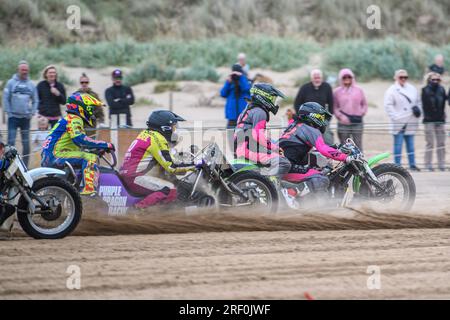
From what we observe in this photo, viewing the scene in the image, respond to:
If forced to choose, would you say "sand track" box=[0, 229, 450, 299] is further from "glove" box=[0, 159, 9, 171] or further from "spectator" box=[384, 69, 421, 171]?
"spectator" box=[384, 69, 421, 171]

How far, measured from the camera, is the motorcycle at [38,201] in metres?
9.48

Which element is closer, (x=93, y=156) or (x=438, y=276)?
(x=438, y=276)

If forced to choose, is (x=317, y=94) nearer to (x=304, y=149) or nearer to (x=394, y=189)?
(x=304, y=149)

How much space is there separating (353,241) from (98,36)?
2211 cm

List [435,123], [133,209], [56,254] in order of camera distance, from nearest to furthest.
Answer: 1. [56,254]
2. [133,209]
3. [435,123]

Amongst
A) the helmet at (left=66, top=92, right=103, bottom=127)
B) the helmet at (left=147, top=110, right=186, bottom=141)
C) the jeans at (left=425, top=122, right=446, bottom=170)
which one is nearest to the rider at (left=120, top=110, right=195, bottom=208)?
the helmet at (left=147, top=110, right=186, bottom=141)

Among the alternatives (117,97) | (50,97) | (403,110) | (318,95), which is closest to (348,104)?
(318,95)

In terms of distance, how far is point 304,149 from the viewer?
11.7 m

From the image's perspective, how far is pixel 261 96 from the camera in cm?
1175

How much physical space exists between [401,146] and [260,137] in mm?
4922

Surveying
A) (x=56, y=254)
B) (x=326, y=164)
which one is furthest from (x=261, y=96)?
(x=56, y=254)

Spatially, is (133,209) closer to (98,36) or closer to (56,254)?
(56,254)

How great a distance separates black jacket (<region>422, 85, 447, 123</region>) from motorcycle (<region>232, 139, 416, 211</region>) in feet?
16.7
